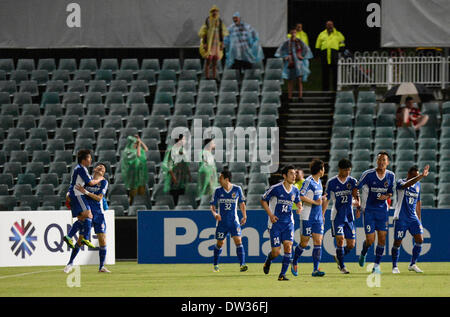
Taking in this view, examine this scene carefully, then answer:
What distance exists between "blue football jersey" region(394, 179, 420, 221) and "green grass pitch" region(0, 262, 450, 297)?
42.5 inches

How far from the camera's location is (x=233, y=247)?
20156 millimetres

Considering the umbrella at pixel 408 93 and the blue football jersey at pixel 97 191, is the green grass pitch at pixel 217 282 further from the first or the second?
the umbrella at pixel 408 93

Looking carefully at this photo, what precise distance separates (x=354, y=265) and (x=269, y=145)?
5.39 meters

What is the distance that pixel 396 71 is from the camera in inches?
991

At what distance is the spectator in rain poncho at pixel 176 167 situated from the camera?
872 inches

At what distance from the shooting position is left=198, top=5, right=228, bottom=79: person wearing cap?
24891mm

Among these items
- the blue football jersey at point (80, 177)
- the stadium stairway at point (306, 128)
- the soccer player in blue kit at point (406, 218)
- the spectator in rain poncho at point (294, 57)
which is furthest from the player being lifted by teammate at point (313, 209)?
the spectator in rain poncho at point (294, 57)

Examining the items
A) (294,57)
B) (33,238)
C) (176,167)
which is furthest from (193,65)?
(33,238)

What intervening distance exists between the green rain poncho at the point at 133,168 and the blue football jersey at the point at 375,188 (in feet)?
25.1

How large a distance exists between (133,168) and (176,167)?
1.09 meters

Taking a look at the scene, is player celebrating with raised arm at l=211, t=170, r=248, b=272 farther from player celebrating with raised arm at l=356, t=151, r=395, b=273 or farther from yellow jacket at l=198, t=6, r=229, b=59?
yellow jacket at l=198, t=6, r=229, b=59

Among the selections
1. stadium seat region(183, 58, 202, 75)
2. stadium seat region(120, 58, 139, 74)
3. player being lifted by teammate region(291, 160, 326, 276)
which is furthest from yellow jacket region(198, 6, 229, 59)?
player being lifted by teammate region(291, 160, 326, 276)

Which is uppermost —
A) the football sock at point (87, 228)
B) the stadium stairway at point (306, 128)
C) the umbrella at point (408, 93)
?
the umbrella at point (408, 93)

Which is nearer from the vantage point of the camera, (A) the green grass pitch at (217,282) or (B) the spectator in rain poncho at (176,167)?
(A) the green grass pitch at (217,282)
